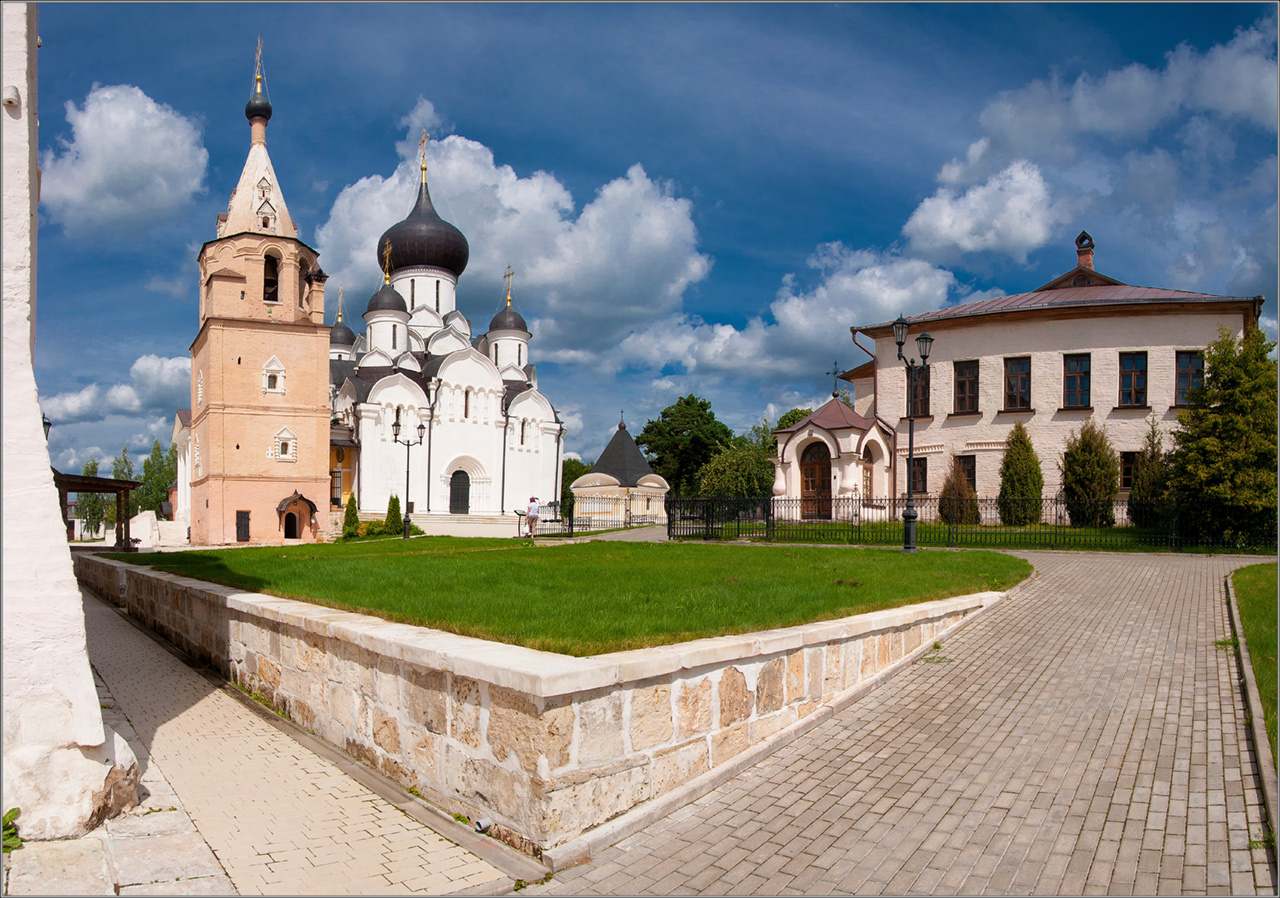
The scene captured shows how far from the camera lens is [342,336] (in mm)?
54156

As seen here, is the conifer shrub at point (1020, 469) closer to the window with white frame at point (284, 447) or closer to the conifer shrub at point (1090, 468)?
the conifer shrub at point (1090, 468)

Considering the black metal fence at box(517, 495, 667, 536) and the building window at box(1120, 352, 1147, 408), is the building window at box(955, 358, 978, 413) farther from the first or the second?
the black metal fence at box(517, 495, 667, 536)

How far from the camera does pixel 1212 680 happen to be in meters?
6.45

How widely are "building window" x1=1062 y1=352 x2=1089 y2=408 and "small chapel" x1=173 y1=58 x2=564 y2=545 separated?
23.3 meters

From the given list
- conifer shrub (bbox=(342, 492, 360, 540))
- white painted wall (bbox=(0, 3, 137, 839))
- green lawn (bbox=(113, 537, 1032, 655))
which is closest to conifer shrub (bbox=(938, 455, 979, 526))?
green lawn (bbox=(113, 537, 1032, 655))

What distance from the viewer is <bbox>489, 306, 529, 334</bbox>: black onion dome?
53375 millimetres

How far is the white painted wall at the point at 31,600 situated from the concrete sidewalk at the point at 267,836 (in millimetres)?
263

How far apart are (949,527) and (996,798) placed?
16.7 meters

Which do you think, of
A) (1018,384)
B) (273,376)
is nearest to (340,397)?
(273,376)

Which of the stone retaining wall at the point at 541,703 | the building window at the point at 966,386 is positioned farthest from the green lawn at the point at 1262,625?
the building window at the point at 966,386

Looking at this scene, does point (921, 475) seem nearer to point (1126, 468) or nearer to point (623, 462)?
point (1126, 468)

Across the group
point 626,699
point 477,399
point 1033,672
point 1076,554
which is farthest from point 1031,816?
point 477,399

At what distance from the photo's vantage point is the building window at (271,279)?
36625mm

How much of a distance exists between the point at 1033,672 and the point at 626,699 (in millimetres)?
4434
